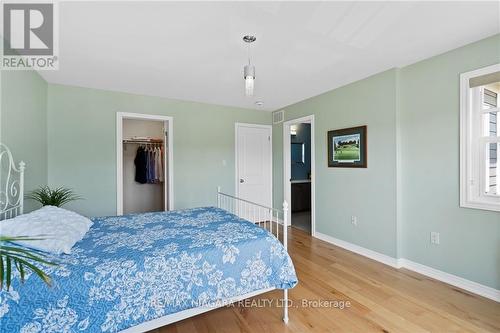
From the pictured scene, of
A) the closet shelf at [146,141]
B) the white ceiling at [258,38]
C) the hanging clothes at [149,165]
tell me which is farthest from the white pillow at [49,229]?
the closet shelf at [146,141]

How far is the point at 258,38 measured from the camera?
2127 mm

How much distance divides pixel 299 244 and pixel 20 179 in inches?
132

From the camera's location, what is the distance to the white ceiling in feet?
5.79

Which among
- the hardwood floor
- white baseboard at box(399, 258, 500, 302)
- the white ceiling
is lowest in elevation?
the hardwood floor

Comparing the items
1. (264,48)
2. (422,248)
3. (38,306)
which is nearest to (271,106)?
(264,48)

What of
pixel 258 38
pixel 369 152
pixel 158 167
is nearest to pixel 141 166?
pixel 158 167

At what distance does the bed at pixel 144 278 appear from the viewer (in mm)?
1258

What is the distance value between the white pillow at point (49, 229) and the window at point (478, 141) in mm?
3362

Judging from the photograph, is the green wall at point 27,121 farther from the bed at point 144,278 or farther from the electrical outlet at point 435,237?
the electrical outlet at point 435,237

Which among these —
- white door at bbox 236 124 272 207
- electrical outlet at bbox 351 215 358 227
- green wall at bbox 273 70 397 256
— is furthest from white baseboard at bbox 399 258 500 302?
white door at bbox 236 124 272 207

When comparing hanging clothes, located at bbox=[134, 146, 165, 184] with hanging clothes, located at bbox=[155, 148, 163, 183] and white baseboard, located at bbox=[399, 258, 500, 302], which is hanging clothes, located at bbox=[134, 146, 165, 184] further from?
white baseboard, located at bbox=[399, 258, 500, 302]

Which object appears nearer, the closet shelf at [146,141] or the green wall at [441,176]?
the green wall at [441,176]

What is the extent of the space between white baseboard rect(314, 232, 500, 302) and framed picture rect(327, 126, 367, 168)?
113cm

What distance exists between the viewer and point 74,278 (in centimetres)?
133
